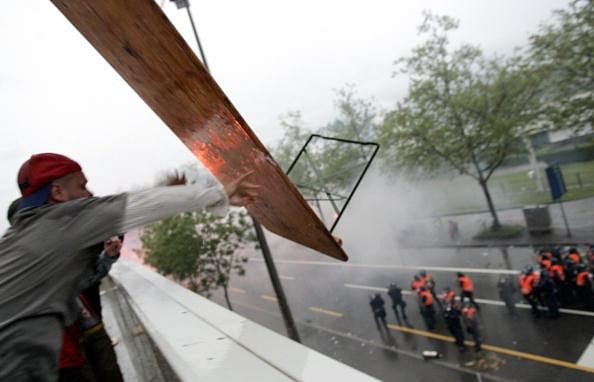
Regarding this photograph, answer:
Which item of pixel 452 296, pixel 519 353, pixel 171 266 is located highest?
pixel 171 266

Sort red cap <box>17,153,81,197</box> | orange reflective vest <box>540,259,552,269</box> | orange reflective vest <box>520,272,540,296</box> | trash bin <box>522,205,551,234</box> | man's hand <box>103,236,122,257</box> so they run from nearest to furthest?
red cap <box>17,153,81,197</box> < man's hand <box>103,236,122,257</box> < orange reflective vest <box>540,259,552,269</box> < orange reflective vest <box>520,272,540,296</box> < trash bin <box>522,205,551,234</box>

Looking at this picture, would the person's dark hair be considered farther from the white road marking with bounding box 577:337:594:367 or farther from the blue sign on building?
the blue sign on building

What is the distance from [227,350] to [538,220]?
739 inches

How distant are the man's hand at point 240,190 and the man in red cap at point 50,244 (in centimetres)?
2

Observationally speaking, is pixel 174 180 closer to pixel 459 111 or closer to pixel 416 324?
pixel 416 324

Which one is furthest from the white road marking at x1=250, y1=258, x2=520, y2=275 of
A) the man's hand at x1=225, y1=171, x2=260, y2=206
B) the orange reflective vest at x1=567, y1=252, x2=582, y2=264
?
the man's hand at x1=225, y1=171, x2=260, y2=206

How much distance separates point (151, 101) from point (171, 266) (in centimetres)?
1397

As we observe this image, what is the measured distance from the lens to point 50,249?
4.47 ft

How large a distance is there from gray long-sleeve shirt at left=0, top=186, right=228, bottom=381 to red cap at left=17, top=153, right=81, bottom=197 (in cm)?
13

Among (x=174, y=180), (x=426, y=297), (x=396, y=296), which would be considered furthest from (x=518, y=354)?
(x=174, y=180)

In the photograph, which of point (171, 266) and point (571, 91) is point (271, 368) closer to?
point (171, 266)

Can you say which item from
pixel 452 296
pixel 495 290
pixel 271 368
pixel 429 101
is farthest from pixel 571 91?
pixel 271 368

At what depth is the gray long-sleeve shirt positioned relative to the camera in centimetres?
133

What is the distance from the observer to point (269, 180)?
173 centimetres
